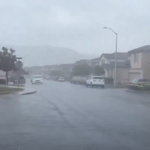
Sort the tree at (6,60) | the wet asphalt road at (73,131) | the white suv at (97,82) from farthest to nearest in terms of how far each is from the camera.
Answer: the white suv at (97,82) < the tree at (6,60) < the wet asphalt road at (73,131)

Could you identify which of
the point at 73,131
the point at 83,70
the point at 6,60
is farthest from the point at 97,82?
the point at 73,131

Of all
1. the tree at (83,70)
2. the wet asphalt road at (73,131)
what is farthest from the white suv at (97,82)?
the wet asphalt road at (73,131)

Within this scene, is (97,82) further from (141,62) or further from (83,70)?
(83,70)

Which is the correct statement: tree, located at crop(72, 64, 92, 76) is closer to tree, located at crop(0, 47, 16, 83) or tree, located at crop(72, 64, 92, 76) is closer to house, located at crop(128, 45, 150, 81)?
house, located at crop(128, 45, 150, 81)

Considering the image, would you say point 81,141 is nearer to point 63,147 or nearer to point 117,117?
point 63,147

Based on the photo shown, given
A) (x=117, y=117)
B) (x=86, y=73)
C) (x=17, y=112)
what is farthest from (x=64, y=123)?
(x=86, y=73)

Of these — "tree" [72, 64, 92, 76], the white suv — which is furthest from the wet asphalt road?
"tree" [72, 64, 92, 76]

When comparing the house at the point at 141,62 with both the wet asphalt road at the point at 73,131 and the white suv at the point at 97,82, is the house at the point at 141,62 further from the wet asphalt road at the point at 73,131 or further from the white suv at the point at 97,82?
the wet asphalt road at the point at 73,131

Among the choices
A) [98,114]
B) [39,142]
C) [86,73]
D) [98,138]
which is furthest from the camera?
[86,73]

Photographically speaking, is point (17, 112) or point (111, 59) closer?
point (17, 112)

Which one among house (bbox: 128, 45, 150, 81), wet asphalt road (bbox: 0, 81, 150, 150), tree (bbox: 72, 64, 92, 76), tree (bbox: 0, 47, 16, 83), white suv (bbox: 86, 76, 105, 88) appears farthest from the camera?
tree (bbox: 72, 64, 92, 76)

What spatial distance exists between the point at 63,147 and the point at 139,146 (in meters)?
1.91

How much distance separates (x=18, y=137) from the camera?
418 inches

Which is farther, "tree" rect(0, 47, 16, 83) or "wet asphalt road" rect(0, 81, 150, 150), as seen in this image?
"tree" rect(0, 47, 16, 83)
